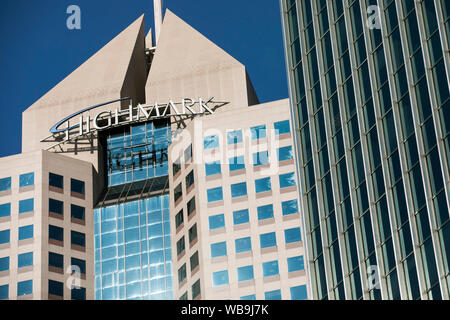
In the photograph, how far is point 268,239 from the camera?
103m

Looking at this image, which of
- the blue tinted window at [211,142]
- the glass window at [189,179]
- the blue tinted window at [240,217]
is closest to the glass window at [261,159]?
the blue tinted window at [240,217]

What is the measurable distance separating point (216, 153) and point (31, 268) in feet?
74.1

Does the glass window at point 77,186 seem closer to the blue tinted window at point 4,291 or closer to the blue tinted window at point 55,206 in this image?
the blue tinted window at point 55,206

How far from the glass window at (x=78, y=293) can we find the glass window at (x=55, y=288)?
54.2 inches

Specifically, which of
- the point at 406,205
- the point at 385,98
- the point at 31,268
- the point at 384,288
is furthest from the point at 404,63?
the point at 31,268

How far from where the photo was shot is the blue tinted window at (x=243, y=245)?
104m

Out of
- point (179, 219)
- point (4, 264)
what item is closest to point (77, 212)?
point (4, 264)

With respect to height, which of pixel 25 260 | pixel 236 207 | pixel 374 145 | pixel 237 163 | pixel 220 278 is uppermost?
pixel 237 163

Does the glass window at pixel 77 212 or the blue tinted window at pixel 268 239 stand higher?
the glass window at pixel 77 212

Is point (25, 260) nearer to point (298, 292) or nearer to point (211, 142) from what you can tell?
point (211, 142)

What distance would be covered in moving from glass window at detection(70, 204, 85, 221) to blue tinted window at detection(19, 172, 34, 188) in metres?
5.27

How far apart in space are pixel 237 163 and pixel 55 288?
75.6 ft
